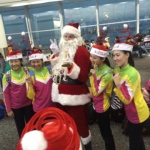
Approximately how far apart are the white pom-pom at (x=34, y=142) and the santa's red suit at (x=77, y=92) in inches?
39.6

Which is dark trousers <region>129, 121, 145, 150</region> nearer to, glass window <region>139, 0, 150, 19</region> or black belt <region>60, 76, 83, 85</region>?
black belt <region>60, 76, 83, 85</region>

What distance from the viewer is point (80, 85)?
179 centimetres

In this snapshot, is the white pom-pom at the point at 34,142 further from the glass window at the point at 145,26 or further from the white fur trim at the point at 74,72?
the glass window at the point at 145,26

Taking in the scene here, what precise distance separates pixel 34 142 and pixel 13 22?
1144cm

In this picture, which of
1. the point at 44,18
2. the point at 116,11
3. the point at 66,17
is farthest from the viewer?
the point at 44,18

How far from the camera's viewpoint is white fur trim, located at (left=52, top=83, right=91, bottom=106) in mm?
1743

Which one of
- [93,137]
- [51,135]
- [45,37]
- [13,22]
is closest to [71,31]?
[51,135]

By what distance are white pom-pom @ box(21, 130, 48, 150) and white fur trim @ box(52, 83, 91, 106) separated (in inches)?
42.4

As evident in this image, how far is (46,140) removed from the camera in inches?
26.3

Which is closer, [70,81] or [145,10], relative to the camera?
[70,81]

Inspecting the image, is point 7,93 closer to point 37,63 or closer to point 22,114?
point 22,114

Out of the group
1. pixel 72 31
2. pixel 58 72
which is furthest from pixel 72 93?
pixel 72 31

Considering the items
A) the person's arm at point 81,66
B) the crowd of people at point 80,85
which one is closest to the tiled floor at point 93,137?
the crowd of people at point 80,85

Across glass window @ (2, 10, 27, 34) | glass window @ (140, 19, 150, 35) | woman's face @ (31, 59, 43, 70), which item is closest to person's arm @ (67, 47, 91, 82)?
woman's face @ (31, 59, 43, 70)
